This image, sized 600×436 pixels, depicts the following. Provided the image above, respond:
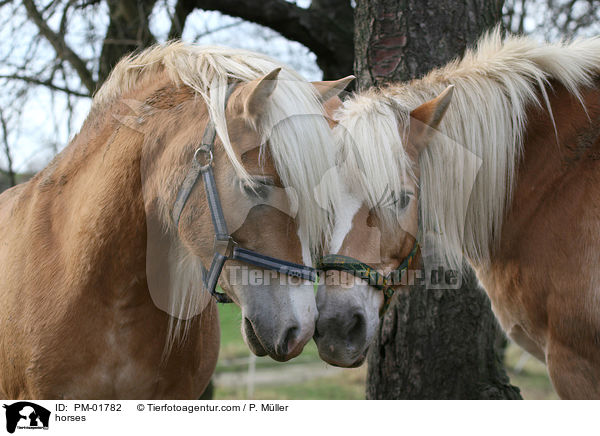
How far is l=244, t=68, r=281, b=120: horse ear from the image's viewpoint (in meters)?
1.90

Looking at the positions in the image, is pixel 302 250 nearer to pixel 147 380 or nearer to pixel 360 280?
pixel 360 280

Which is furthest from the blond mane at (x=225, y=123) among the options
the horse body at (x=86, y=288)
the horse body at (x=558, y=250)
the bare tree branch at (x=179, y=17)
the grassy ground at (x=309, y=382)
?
the grassy ground at (x=309, y=382)

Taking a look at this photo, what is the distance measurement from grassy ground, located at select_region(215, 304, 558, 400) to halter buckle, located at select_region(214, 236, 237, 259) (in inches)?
137

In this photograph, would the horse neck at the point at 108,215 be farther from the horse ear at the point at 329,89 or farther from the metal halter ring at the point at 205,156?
the horse ear at the point at 329,89

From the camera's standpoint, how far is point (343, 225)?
7.53 feet

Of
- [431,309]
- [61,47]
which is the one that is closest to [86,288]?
[431,309]

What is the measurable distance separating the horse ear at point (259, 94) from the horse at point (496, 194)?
56 cm

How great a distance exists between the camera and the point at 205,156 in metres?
2.00

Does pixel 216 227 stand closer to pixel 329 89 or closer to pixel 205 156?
pixel 205 156

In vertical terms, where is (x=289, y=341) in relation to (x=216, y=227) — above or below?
below

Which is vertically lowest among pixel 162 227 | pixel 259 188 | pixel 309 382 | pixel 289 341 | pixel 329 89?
pixel 309 382

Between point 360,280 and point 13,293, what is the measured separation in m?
1.44

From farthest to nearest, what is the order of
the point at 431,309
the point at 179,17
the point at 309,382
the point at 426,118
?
the point at 309,382 < the point at 179,17 < the point at 431,309 < the point at 426,118
